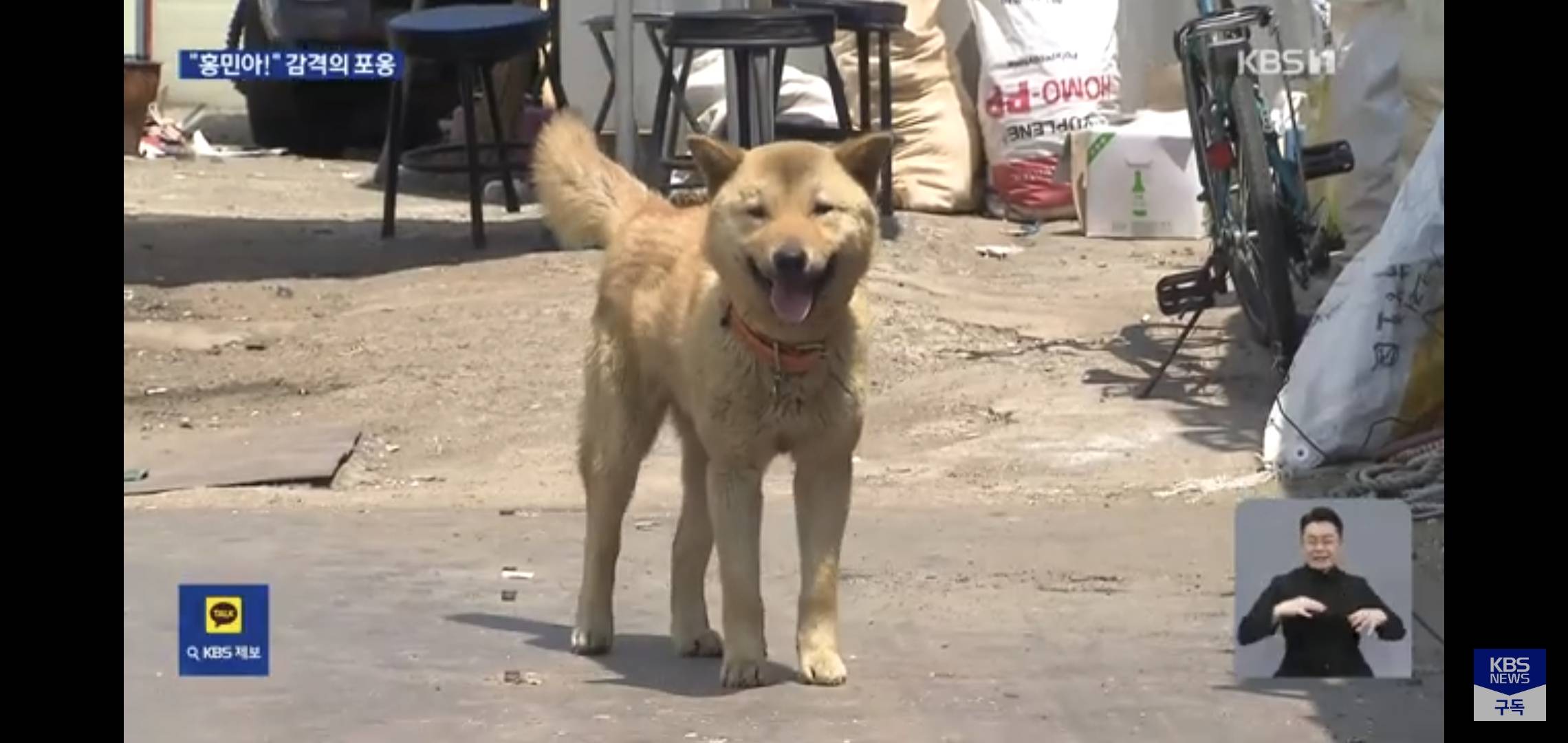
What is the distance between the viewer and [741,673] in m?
5.93

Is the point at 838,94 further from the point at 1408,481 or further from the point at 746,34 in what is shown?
the point at 1408,481

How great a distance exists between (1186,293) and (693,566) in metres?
3.99

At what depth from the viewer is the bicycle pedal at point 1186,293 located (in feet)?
32.1

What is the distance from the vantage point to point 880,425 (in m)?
9.48

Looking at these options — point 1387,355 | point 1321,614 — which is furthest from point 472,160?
point 1321,614

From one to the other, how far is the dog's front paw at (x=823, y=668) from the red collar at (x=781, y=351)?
644 millimetres

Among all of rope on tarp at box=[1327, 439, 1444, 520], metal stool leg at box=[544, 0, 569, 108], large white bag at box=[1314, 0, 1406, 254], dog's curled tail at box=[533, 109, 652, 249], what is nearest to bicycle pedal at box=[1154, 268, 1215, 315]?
large white bag at box=[1314, 0, 1406, 254]

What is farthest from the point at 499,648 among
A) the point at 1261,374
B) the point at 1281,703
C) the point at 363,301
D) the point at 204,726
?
the point at 363,301

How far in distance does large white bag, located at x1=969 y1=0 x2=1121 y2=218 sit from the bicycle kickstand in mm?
3891

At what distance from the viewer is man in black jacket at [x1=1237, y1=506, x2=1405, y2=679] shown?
5.61 m

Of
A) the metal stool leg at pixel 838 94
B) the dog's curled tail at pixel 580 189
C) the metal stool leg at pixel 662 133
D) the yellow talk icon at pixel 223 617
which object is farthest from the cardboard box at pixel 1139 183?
the yellow talk icon at pixel 223 617

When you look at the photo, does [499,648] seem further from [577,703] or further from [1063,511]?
[1063,511]

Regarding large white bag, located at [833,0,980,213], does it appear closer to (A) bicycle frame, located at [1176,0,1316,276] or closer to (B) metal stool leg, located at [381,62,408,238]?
(B) metal stool leg, located at [381,62,408,238]

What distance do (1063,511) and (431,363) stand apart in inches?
131
